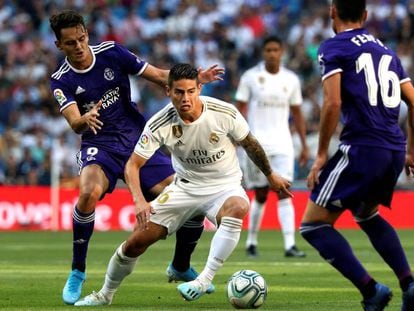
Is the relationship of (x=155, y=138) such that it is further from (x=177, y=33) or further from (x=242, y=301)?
(x=177, y=33)

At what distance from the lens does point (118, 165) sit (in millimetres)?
10703

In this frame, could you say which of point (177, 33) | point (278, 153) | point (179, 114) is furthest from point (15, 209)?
point (179, 114)

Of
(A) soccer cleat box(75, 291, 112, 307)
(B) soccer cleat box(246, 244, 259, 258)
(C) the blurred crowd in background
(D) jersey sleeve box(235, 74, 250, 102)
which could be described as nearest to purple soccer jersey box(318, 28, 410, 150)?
(A) soccer cleat box(75, 291, 112, 307)

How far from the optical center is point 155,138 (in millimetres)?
9320

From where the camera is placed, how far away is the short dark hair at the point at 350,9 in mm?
8117

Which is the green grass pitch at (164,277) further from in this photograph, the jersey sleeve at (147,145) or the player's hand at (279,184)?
the jersey sleeve at (147,145)

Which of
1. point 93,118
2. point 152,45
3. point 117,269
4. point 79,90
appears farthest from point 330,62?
point 152,45

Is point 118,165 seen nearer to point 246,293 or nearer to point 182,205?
point 182,205

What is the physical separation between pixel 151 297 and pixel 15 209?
13.8 metres

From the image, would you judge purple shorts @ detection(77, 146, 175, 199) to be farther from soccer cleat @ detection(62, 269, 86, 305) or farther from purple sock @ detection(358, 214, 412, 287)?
purple sock @ detection(358, 214, 412, 287)

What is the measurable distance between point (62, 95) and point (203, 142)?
1.59 m

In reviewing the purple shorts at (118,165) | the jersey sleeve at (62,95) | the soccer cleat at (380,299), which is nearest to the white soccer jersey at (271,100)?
the purple shorts at (118,165)

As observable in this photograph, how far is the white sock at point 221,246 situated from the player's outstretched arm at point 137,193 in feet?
1.82

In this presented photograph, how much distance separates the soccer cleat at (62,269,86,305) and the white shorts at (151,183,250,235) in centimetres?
98
